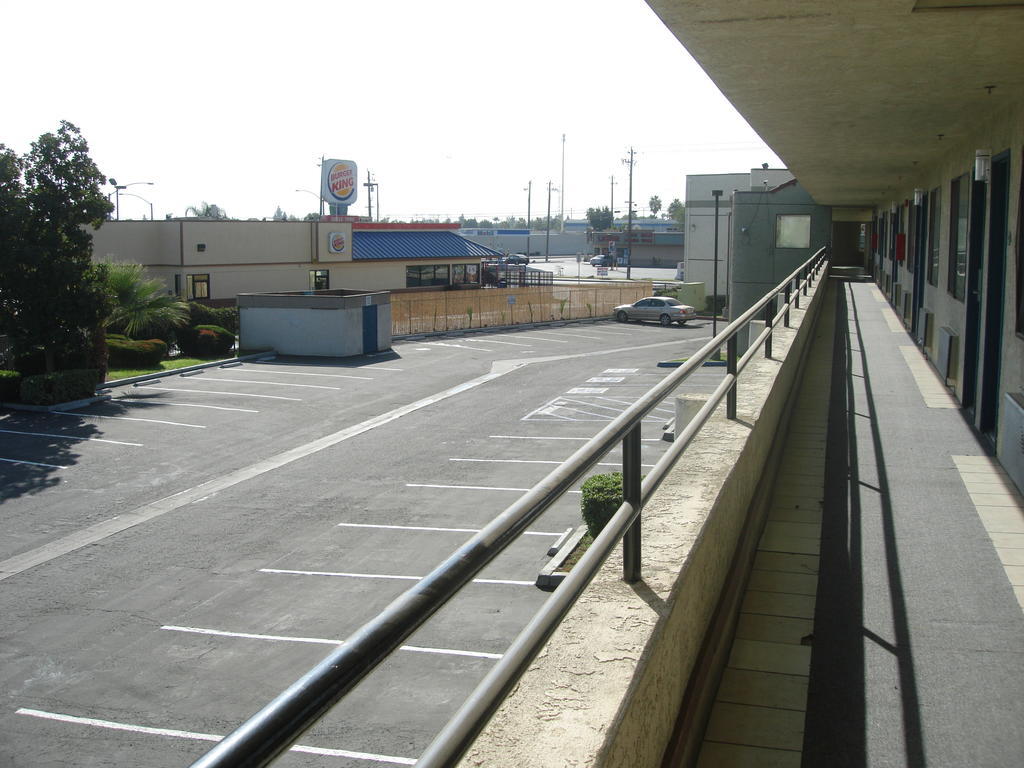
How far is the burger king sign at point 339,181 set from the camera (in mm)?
75250

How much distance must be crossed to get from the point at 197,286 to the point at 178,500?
31.5 metres

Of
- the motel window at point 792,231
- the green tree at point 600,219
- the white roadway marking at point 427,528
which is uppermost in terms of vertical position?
the green tree at point 600,219

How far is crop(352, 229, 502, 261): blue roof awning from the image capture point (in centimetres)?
6156

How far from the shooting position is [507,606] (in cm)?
1356

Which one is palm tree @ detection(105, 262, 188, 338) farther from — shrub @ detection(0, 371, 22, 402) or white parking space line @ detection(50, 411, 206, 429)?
white parking space line @ detection(50, 411, 206, 429)

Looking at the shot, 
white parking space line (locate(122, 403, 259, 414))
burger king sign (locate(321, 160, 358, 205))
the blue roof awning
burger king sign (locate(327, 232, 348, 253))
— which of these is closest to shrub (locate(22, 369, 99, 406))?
white parking space line (locate(122, 403, 259, 414))

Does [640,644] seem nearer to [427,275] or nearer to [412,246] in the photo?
[412,246]

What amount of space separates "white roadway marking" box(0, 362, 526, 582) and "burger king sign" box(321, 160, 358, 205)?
4790cm

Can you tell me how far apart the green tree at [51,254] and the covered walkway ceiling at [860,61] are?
958 inches

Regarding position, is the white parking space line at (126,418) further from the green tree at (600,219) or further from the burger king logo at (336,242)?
the green tree at (600,219)

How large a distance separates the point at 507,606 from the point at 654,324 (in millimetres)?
47153

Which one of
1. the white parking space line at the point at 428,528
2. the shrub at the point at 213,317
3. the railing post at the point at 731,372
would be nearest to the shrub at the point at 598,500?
the white parking space line at the point at 428,528

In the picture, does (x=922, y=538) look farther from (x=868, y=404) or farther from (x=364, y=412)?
(x=364, y=412)

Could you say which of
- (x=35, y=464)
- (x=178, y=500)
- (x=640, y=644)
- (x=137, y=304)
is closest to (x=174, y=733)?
(x=640, y=644)
